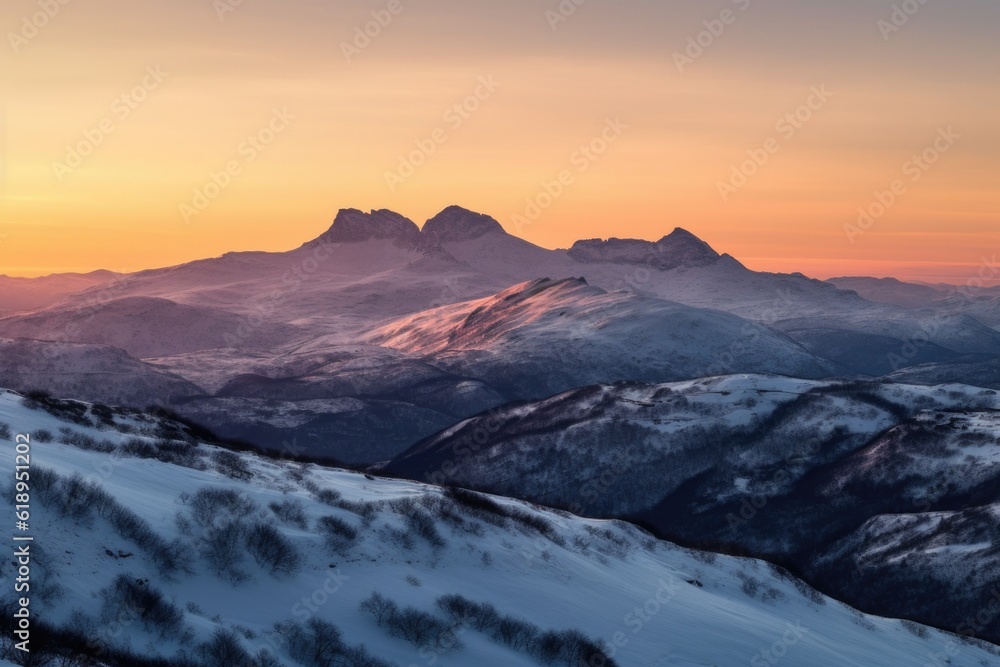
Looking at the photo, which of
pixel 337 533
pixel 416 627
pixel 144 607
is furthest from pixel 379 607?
pixel 144 607

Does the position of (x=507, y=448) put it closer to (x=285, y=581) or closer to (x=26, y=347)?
(x=285, y=581)

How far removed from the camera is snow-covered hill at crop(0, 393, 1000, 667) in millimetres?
26156

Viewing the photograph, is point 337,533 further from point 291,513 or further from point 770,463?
point 770,463

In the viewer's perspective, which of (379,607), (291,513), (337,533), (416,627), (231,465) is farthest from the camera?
(231,465)

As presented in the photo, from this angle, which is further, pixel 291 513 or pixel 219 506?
pixel 291 513

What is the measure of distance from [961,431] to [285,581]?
87785mm

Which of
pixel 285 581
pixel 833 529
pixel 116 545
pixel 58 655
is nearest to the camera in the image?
pixel 58 655

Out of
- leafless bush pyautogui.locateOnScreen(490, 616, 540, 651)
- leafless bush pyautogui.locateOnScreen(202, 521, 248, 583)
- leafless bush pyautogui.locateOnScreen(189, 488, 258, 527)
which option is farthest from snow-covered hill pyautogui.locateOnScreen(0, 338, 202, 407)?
leafless bush pyautogui.locateOnScreen(490, 616, 540, 651)

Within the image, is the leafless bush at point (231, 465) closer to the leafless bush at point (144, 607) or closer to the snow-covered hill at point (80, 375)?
the leafless bush at point (144, 607)

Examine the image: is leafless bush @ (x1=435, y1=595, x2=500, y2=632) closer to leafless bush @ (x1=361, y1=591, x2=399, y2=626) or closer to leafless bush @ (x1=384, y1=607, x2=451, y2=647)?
leafless bush @ (x1=384, y1=607, x2=451, y2=647)

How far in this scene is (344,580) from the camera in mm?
31594

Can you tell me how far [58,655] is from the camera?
20.8 meters

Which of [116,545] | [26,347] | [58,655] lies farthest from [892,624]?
[26,347]

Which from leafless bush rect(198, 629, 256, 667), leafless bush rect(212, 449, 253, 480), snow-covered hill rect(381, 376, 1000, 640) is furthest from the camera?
snow-covered hill rect(381, 376, 1000, 640)
